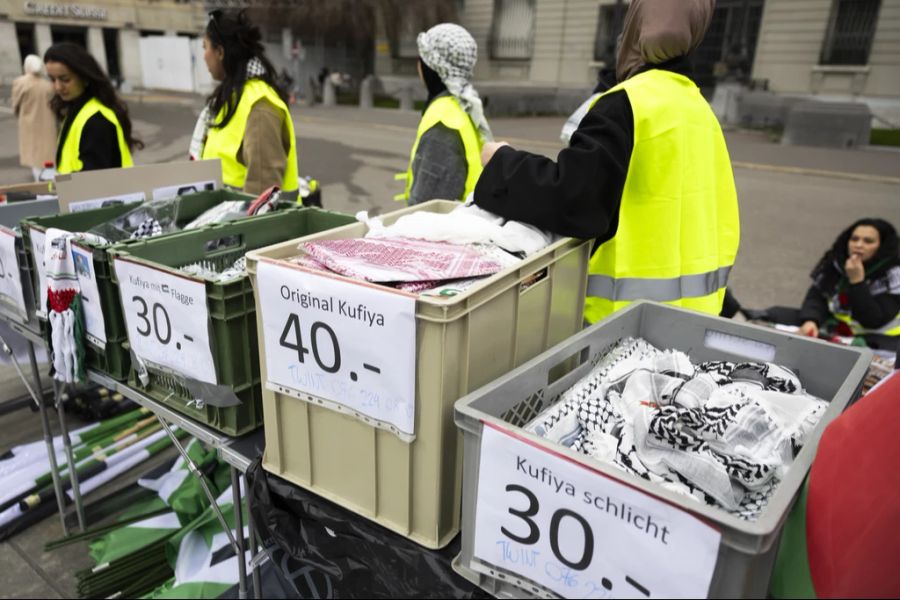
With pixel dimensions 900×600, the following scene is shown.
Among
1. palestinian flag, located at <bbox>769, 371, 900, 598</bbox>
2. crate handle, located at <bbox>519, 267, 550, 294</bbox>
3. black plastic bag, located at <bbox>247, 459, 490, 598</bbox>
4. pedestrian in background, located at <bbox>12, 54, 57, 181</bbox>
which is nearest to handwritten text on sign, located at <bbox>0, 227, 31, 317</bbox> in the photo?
black plastic bag, located at <bbox>247, 459, 490, 598</bbox>

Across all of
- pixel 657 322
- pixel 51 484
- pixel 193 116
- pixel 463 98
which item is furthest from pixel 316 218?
pixel 193 116

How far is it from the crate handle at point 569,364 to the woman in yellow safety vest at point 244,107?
2.04m

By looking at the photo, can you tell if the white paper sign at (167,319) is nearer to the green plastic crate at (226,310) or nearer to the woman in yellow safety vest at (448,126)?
the green plastic crate at (226,310)

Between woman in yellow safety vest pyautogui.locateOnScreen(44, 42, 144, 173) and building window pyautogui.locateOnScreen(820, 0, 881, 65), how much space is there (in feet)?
72.6

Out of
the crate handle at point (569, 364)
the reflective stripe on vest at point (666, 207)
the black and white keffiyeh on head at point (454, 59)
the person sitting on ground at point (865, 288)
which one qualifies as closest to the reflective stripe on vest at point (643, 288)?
the reflective stripe on vest at point (666, 207)

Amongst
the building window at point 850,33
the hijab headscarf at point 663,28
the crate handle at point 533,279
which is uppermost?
the building window at point 850,33

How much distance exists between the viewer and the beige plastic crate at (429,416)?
3.63 feet

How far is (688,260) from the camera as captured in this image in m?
1.78

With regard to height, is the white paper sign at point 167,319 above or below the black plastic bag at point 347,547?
above

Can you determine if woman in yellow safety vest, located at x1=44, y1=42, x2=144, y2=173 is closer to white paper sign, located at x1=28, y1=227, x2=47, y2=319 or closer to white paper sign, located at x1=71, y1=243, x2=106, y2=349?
white paper sign, located at x1=28, y1=227, x2=47, y2=319

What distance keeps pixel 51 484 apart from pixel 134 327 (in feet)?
5.71

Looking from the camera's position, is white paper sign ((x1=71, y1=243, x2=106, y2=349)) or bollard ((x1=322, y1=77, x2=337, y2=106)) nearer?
white paper sign ((x1=71, y1=243, x2=106, y2=349))

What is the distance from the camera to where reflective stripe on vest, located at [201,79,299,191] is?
2.96 meters

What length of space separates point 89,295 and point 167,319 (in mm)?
436
